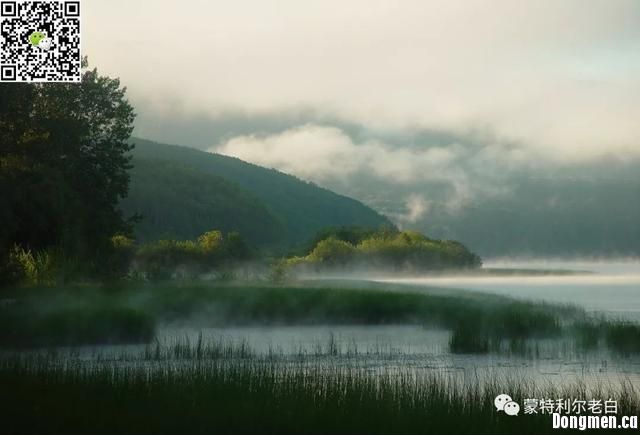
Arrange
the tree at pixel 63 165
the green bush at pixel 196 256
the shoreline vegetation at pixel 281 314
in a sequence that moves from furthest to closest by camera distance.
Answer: the green bush at pixel 196 256
the tree at pixel 63 165
the shoreline vegetation at pixel 281 314

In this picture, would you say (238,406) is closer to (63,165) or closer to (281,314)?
(281,314)

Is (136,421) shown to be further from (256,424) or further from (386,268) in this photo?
(386,268)

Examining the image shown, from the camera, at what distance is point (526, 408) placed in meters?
15.6

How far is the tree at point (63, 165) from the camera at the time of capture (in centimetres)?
3994

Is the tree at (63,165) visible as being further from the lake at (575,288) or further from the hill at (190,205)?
the hill at (190,205)

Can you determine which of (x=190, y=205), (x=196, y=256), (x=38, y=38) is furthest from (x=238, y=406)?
(x=190, y=205)

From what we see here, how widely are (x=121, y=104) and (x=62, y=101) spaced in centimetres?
379

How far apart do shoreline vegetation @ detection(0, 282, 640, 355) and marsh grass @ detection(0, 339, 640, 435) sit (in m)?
10.8

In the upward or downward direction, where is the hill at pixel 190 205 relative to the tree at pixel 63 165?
upward

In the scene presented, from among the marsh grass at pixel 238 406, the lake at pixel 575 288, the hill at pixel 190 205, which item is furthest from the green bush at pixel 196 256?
the hill at pixel 190 205

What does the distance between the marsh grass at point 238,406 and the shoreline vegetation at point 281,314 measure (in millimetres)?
10847

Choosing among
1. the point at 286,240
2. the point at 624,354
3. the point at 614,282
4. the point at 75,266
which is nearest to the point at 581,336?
the point at 624,354

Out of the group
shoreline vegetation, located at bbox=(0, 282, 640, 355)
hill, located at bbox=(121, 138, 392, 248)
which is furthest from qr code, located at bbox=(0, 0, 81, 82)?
hill, located at bbox=(121, 138, 392, 248)

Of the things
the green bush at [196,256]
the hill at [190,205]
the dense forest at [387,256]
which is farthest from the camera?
the hill at [190,205]
